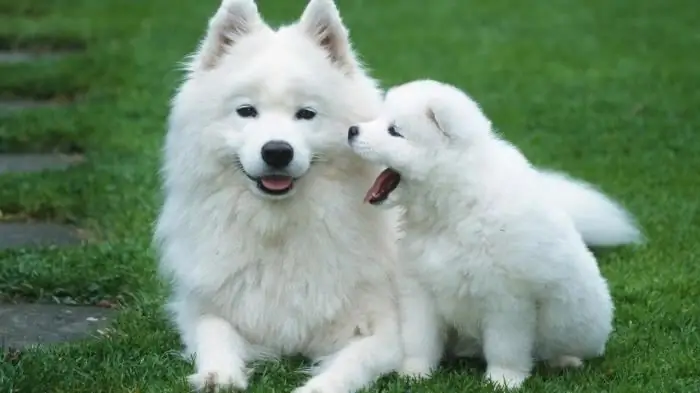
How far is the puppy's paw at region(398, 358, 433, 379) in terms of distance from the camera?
432 cm

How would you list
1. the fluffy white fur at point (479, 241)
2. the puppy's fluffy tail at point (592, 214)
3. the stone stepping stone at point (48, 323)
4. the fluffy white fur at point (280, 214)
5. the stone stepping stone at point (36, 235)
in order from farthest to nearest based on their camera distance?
1. the stone stepping stone at point (36, 235)
2. the puppy's fluffy tail at point (592, 214)
3. the stone stepping stone at point (48, 323)
4. the fluffy white fur at point (280, 214)
5. the fluffy white fur at point (479, 241)

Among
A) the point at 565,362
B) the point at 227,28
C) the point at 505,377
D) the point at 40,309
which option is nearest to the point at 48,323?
the point at 40,309

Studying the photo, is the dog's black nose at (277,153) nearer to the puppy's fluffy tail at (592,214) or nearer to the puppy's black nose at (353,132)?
the puppy's black nose at (353,132)

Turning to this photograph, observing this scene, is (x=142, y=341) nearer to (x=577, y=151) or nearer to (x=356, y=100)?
(x=356, y=100)

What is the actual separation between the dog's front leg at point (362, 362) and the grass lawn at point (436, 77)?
0.08 m

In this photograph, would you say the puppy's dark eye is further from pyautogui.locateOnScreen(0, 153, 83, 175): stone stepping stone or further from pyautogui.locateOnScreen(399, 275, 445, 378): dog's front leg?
pyautogui.locateOnScreen(0, 153, 83, 175): stone stepping stone

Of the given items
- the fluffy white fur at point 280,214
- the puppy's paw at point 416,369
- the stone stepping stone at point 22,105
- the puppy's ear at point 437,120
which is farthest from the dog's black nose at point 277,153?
the stone stepping stone at point 22,105

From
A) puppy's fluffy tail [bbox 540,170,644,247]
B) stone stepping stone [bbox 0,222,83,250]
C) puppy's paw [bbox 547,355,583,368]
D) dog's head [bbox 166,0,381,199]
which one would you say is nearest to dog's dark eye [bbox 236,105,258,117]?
dog's head [bbox 166,0,381,199]

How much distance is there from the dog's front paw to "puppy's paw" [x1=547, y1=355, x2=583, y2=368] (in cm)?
114

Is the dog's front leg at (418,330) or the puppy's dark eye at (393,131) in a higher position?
the puppy's dark eye at (393,131)

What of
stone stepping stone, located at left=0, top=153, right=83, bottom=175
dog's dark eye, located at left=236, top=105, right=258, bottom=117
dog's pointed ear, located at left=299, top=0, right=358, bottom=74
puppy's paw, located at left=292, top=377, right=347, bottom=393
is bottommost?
stone stepping stone, located at left=0, top=153, right=83, bottom=175

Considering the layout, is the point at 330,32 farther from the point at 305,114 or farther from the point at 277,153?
the point at 277,153

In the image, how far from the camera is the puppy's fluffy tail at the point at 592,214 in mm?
5703

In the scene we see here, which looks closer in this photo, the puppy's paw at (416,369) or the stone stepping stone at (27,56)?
the puppy's paw at (416,369)
